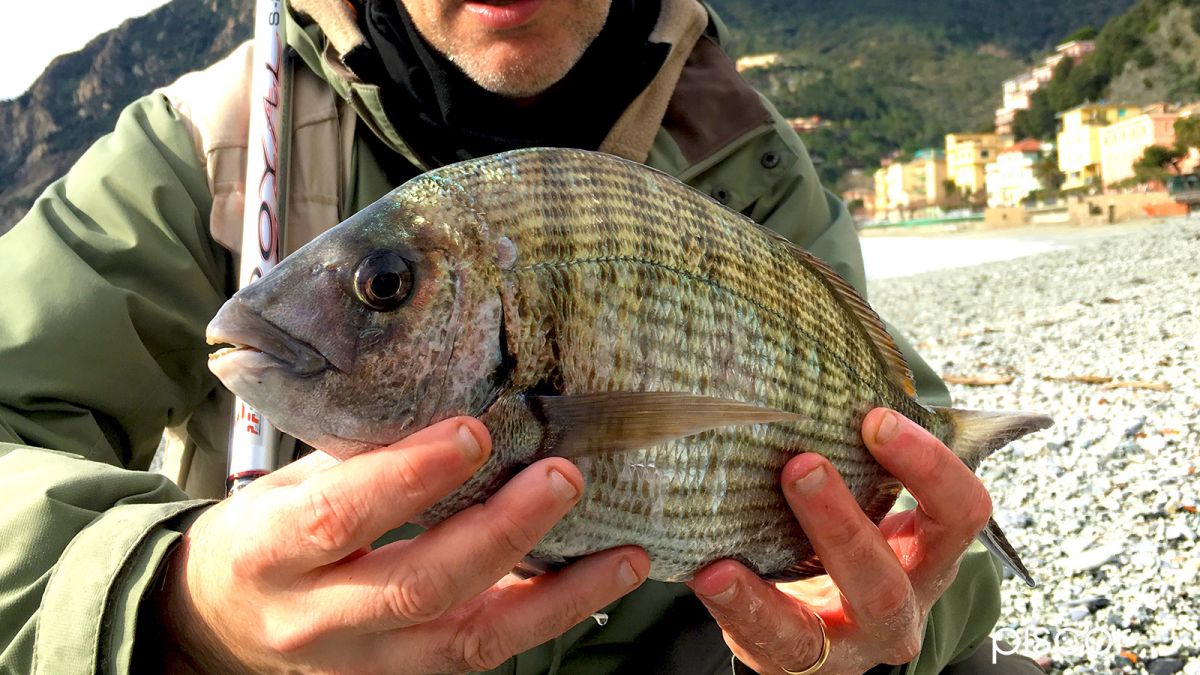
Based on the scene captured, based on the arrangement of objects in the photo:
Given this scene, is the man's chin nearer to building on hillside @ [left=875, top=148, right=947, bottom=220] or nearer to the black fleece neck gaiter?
the black fleece neck gaiter

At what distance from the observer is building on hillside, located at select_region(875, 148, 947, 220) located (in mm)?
108863

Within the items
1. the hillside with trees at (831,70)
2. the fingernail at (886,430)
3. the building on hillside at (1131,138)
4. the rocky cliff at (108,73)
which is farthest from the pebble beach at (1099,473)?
the rocky cliff at (108,73)

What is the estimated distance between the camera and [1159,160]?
69.1 metres

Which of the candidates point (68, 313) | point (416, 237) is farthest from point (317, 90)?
point (416, 237)

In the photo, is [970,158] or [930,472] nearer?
[930,472]

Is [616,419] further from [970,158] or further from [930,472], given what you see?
[970,158]

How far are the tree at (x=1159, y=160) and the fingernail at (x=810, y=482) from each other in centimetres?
7619

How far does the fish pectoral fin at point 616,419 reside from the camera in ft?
5.03

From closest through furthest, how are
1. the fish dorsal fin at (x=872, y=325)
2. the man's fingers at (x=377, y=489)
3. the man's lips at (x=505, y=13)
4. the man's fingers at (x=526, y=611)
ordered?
the man's fingers at (x=377, y=489) → the man's fingers at (x=526, y=611) → the fish dorsal fin at (x=872, y=325) → the man's lips at (x=505, y=13)

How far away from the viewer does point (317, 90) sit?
2.87 meters

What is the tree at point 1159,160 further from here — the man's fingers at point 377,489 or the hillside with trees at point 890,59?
the man's fingers at point 377,489

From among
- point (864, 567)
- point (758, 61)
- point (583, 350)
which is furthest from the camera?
point (758, 61)

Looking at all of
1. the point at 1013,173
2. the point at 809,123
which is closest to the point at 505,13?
the point at 1013,173

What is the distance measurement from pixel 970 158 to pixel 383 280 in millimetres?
121931
